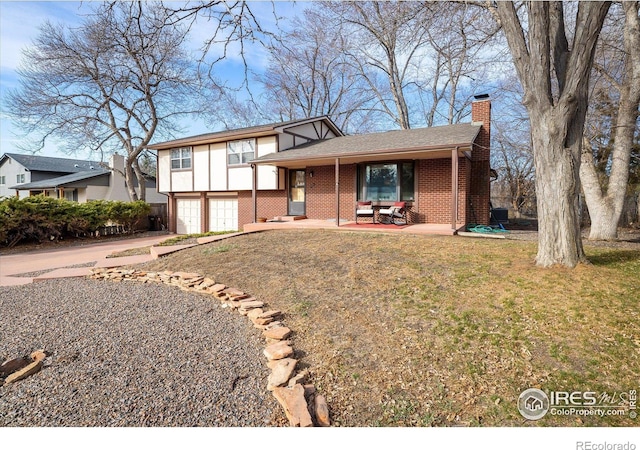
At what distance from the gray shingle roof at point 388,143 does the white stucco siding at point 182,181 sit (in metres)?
5.69

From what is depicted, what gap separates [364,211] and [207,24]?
781cm

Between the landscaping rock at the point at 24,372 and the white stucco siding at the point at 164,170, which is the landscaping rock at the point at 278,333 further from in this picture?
the white stucco siding at the point at 164,170

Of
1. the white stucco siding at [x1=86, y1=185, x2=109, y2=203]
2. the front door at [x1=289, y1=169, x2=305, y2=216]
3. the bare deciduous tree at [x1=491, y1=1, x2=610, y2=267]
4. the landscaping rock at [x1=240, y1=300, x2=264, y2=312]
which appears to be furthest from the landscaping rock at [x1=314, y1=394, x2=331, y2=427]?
the white stucco siding at [x1=86, y1=185, x2=109, y2=203]

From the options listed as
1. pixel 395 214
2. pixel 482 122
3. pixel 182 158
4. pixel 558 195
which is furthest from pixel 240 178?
pixel 558 195

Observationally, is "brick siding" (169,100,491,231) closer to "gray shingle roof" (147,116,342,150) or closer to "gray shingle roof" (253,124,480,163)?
"gray shingle roof" (253,124,480,163)

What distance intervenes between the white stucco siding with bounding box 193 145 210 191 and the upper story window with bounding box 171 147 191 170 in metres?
0.55

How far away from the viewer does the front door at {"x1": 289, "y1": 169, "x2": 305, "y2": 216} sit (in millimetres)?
13969

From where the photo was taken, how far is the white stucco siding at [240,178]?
14734mm

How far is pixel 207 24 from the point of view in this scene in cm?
463

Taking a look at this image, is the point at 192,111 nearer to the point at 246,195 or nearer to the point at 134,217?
the point at 134,217

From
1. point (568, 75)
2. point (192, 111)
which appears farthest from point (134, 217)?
point (568, 75)

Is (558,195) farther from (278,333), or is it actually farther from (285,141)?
(285,141)

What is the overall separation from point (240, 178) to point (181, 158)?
14.1 ft
